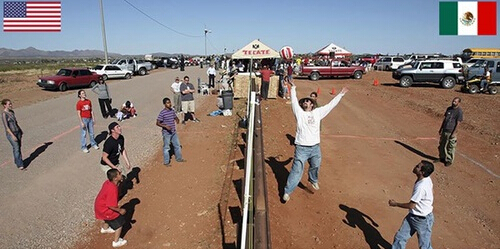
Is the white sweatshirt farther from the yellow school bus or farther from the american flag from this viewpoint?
the yellow school bus

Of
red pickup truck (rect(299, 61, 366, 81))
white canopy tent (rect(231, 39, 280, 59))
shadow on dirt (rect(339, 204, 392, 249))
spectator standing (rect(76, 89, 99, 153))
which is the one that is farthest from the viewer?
red pickup truck (rect(299, 61, 366, 81))

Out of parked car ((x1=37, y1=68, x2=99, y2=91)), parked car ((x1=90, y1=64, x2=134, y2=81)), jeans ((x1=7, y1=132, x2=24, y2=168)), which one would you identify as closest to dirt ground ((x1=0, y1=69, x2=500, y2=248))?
jeans ((x1=7, y1=132, x2=24, y2=168))

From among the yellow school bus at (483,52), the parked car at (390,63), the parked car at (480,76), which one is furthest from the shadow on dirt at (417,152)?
the yellow school bus at (483,52)

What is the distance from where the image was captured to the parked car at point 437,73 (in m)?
22.3

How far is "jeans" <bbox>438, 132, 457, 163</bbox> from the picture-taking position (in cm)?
795

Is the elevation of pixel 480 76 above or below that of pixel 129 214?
above

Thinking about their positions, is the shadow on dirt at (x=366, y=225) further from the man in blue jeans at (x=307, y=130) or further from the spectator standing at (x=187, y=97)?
the spectator standing at (x=187, y=97)

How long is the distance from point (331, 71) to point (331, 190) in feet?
75.4

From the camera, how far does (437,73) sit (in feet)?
74.0

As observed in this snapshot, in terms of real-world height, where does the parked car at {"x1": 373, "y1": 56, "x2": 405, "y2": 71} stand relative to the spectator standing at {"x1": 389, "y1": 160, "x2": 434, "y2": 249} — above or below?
above

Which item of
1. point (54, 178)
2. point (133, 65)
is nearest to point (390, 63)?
point (133, 65)

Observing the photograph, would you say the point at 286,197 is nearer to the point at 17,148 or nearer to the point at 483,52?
the point at 17,148

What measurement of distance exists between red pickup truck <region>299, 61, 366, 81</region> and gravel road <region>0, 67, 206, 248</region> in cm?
1756

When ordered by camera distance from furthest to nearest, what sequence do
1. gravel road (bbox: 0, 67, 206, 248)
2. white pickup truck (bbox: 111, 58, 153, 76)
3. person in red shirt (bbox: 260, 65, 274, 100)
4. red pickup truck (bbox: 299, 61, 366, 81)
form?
white pickup truck (bbox: 111, 58, 153, 76) < red pickup truck (bbox: 299, 61, 366, 81) < person in red shirt (bbox: 260, 65, 274, 100) < gravel road (bbox: 0, 67, 206, 248)
